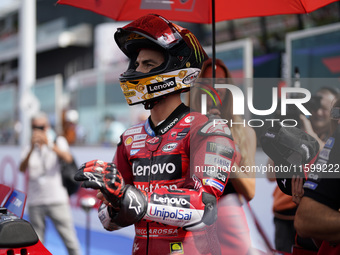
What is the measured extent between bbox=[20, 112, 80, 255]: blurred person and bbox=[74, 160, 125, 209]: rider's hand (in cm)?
387

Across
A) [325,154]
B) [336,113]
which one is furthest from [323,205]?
[336,113]

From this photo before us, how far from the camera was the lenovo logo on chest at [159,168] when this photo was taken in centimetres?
208

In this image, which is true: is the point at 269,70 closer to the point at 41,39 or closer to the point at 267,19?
the point at 267,19

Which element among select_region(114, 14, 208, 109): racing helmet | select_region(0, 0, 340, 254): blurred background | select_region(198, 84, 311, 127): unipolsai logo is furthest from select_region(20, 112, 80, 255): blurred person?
select_region(114, 14, 208, 109): racing helmet

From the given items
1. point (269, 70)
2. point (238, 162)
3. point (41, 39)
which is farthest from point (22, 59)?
point (41, 39)

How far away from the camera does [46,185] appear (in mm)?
5590

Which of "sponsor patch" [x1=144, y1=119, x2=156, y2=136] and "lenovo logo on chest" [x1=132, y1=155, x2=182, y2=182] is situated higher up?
"sponsor patch" [x1=144, y1=119, x2=156, y2=136]

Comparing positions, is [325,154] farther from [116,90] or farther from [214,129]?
[116,90]

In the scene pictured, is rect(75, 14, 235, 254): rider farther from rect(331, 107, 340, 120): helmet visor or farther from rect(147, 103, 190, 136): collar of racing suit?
rect(331, 107, 340, 120): helmet visor

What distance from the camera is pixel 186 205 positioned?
1.81 meters

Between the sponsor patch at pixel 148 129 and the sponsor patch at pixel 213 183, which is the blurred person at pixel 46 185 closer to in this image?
the sponsor patch at pixel 148 129

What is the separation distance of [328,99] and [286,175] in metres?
1.84

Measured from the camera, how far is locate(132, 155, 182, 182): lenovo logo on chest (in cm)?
208

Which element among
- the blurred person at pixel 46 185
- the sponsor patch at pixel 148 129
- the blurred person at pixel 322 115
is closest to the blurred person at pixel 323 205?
the sponsor patch at pixel 148 129
